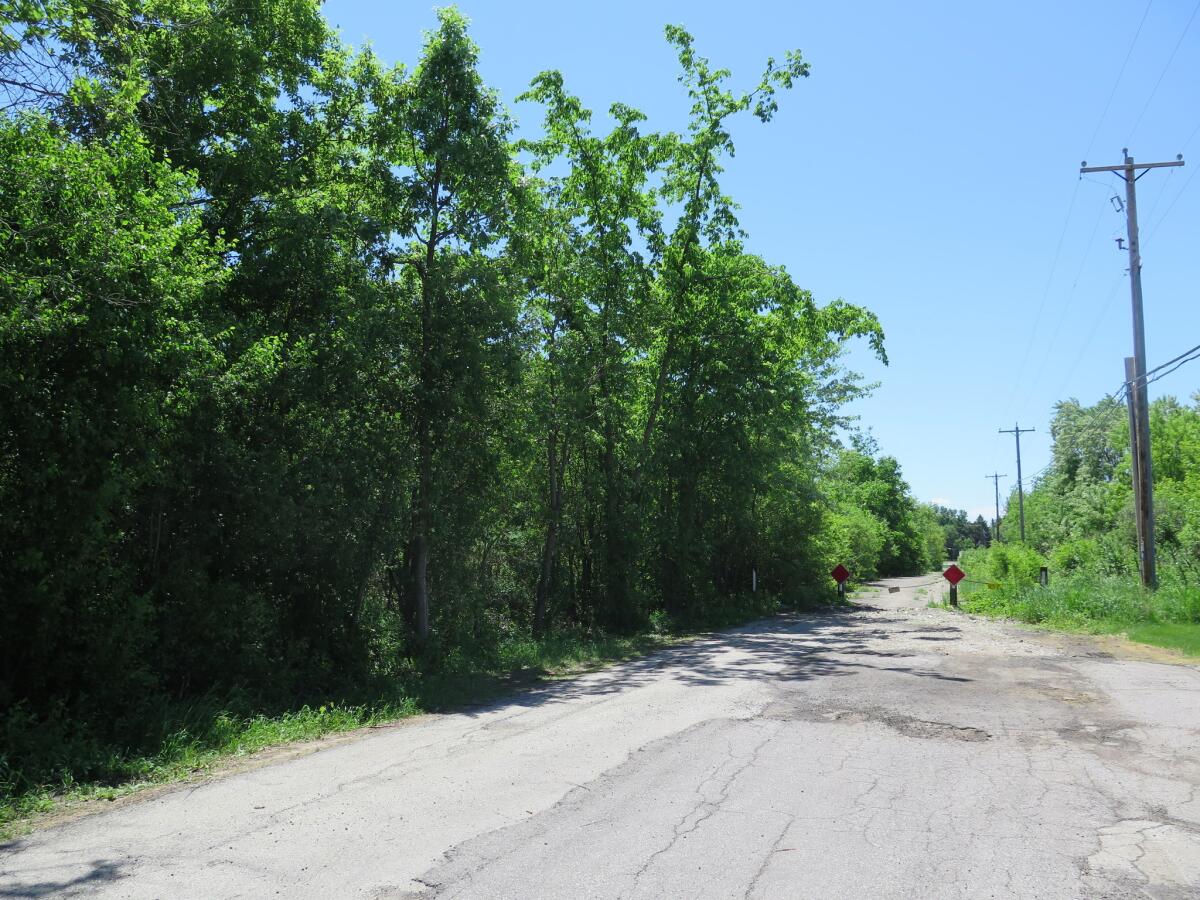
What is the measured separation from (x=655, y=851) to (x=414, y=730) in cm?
471

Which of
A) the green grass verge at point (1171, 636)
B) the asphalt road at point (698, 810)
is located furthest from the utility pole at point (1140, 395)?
the asphalt road at point (698, 810)

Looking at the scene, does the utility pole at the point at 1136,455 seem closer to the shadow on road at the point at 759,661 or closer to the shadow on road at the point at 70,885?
the shadow on road at the point at 759,661

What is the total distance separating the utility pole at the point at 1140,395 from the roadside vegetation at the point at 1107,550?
3.42ft

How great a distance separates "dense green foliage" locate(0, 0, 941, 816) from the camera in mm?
7406

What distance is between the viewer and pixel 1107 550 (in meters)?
31.4

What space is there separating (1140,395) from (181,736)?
75.5 ft

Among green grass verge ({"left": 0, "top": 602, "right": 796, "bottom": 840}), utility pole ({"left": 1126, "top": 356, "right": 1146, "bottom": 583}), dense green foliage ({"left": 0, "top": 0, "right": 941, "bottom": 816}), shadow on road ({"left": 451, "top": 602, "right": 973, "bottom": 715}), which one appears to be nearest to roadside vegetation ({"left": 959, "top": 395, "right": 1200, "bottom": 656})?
utility pole ({"left": 1126, "top": 356, "right": 1146, "bottom": 583})

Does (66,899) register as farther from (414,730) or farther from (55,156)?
(55,156)

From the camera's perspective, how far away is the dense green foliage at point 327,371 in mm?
7406

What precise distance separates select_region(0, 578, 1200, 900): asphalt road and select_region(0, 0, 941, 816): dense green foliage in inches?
89.8

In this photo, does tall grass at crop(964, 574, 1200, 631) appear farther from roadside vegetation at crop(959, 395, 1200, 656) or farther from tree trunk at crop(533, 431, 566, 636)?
tree trunk at crop(533, 431, 566, 636)

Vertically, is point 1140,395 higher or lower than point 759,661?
higher

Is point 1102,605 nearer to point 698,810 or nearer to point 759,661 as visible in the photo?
point 759,661

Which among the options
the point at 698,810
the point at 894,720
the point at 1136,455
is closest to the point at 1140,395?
the point at 1136,455
